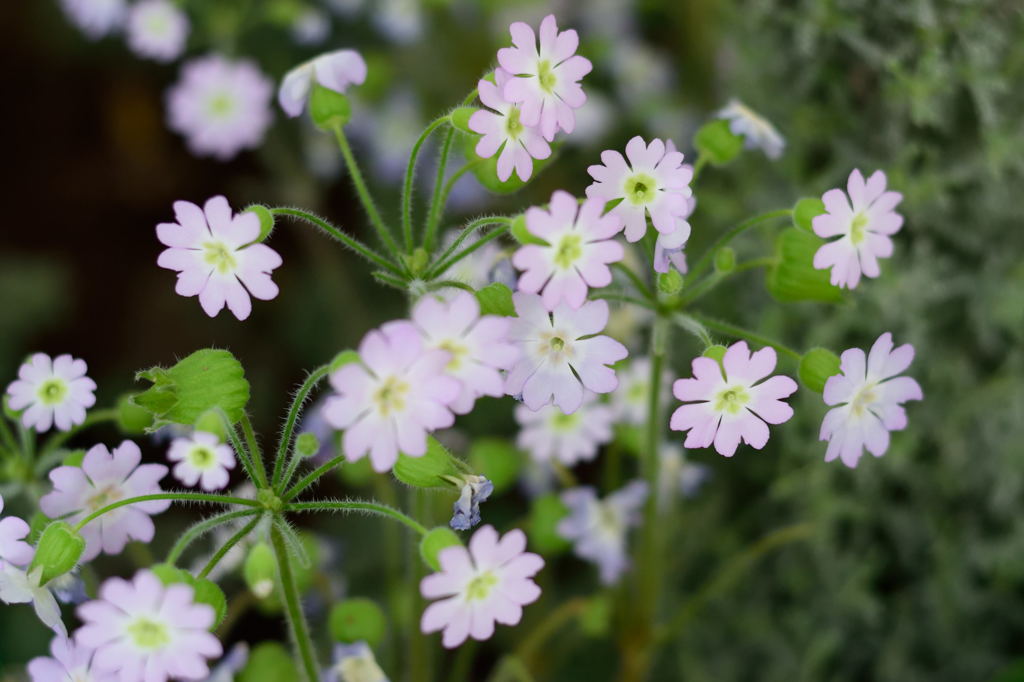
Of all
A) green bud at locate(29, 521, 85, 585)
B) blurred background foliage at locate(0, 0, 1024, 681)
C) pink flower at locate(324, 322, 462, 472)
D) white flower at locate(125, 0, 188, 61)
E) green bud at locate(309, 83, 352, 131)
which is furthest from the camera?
white flower at locate(125, 0, 188, 61)

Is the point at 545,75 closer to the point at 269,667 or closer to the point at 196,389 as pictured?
the point at 196,389

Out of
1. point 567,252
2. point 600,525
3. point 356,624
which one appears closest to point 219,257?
point 567,252

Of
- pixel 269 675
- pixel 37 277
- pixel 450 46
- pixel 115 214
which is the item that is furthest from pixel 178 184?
pixel 269 675

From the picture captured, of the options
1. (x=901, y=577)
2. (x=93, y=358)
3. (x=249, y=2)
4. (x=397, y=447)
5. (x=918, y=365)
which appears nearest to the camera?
(x=397, y=447)

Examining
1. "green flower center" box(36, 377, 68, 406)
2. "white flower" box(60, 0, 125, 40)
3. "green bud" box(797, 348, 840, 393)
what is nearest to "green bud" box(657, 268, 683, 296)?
"green bud" box(797, 348, 840, 393)

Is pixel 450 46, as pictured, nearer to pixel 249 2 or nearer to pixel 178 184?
pixel 249 2

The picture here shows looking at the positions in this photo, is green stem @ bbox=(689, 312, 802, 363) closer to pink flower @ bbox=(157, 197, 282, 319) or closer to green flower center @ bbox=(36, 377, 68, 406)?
pink flower @ bbox=(157, 197, 282, 319)
